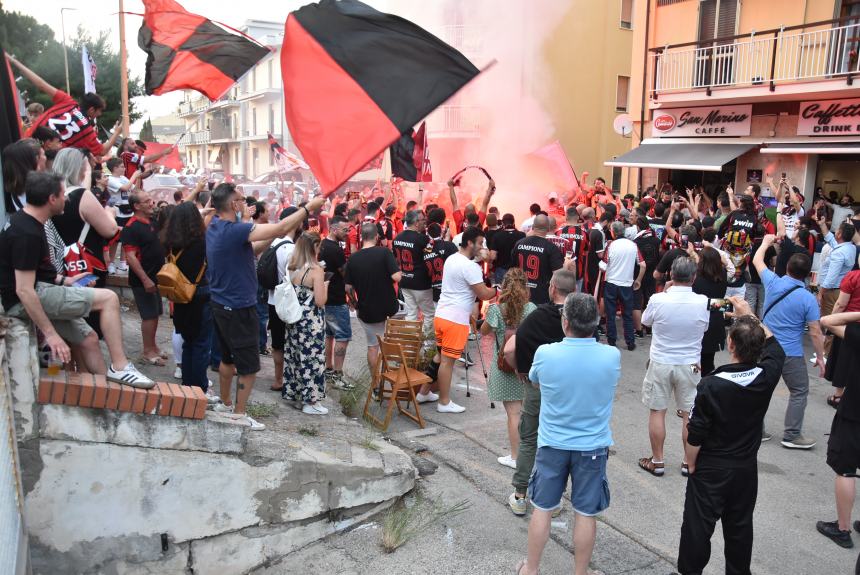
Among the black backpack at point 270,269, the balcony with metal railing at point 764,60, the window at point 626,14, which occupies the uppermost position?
the window at point 626,14

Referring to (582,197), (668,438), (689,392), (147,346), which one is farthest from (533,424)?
(582,197)

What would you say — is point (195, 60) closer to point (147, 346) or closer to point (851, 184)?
point (147, 346)

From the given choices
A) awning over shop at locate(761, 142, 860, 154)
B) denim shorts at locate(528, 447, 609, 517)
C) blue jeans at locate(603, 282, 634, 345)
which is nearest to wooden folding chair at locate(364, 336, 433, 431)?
denim shorts at locate(528, 447, 609, 517)

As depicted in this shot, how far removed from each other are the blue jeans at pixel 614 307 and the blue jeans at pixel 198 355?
568cm

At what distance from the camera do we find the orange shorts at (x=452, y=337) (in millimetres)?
6594

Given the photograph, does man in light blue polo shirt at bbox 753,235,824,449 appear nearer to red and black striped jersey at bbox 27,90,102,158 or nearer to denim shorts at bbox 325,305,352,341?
denim shorts at bbox 325,305,352,341

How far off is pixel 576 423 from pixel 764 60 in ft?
48.4

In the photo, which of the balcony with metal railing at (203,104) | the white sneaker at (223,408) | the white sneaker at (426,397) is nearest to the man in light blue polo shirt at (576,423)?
the white sneaker at (223,408)

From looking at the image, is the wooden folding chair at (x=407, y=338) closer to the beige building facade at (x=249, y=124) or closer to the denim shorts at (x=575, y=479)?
the denim shorts at (x=575, y=479)

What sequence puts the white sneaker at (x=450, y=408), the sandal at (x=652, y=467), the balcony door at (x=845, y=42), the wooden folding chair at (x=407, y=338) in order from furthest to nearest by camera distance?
1. the balcony door at (x=845, y=42)
2. the white sneaker at (x=450, y=408)
3. the wooden folding chair at (x=407, y=338)
4. the sandal at (x=652, y=467)

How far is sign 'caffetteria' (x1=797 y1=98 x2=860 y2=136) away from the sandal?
11.4 meters

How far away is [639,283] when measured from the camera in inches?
366

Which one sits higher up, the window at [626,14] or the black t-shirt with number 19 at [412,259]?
the window at [626,14]

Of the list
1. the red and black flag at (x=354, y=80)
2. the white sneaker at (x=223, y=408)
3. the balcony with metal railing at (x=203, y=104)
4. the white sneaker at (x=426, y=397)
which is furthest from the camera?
the balcony with metal railing at (x=203, y=104)
